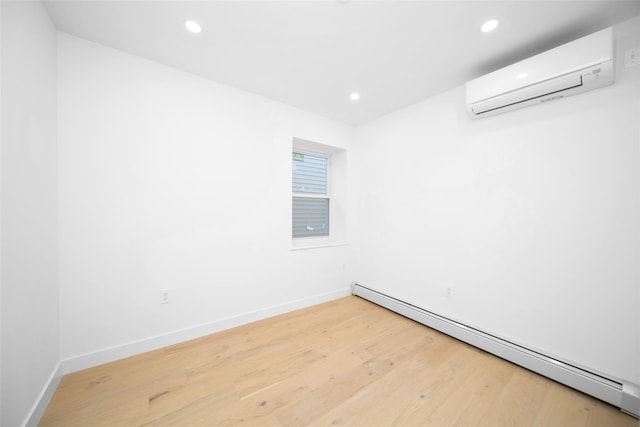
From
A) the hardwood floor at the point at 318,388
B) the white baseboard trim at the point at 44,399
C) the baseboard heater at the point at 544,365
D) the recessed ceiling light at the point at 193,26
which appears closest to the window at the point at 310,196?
the hardwood floor at the point at 318,388

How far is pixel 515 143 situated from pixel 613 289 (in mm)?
1225

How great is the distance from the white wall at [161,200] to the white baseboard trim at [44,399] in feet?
0.47

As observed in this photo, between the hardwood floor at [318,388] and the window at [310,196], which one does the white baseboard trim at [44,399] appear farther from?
the window at [310,196]

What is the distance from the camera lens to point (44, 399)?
1.40m

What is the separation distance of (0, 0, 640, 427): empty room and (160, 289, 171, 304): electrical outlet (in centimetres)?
2

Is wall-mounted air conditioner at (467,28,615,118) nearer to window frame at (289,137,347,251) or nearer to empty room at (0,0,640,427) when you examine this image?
empty room at (0,0,640,427)

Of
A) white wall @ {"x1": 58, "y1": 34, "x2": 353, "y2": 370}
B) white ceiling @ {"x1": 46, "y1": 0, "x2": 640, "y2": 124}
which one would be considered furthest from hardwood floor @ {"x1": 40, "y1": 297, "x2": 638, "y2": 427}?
white ceiling @ {"x1": 46, "y1": 0, "x2": 640, "y2": 124}

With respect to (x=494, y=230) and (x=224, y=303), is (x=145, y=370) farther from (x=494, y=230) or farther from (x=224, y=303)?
(x=494, y=230)

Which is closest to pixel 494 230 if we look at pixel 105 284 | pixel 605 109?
Answer: pixel 605 109

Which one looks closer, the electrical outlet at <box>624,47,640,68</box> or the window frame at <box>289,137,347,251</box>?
the electrical outlet at <box>624,47,640,68</box>

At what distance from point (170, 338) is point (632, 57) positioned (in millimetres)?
4066

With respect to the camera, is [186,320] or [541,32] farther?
[186,320]

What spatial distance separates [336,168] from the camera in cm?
363

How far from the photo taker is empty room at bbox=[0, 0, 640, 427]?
1.42 meters
